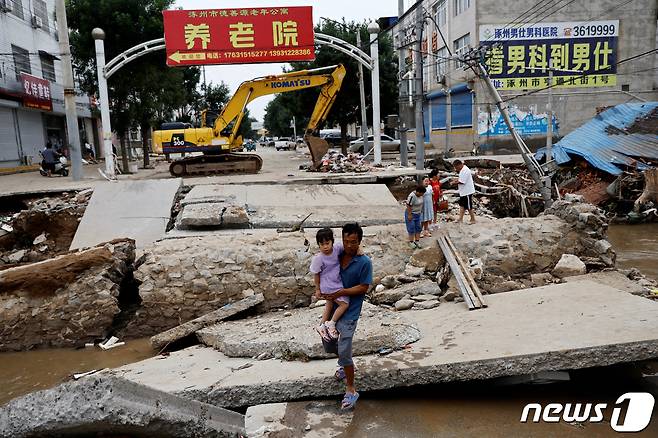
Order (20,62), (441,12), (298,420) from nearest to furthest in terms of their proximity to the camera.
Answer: (298,420)
(20,62)
(441,12)

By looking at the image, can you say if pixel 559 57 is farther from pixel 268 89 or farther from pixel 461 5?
pixel 268 89

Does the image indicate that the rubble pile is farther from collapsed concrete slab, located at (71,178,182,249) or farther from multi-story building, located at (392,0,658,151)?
multi-story building, located at (392,0,658,151)

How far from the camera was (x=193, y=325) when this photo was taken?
6562 millimetres

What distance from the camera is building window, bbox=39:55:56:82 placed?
26.5 m

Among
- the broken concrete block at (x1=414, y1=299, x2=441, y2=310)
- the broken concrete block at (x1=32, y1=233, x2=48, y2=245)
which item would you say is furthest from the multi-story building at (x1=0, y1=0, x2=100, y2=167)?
the broken concrete block at (x1=414, y1=299, x2=441, y2=310)

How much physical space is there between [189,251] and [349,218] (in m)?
3.18

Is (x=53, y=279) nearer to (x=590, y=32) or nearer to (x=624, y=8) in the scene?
(x=590, y=32)

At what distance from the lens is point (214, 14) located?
16.2 m

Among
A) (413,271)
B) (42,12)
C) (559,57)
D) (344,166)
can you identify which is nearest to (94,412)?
(413,271)

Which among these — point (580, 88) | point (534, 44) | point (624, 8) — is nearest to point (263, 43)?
point (534, 44)

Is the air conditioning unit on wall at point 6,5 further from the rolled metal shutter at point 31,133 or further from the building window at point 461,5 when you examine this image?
the building window at point 461,5

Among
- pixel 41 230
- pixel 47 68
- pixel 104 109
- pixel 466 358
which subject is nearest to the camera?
pixel 466 358

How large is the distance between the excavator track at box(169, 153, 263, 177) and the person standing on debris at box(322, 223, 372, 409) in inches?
540

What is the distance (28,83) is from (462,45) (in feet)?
73.7
